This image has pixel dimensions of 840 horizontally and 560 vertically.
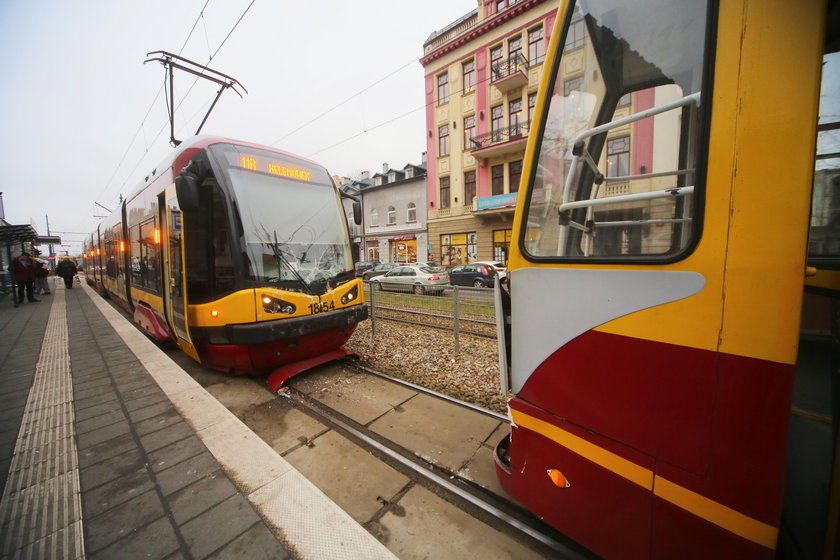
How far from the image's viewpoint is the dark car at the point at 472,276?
15.1 metres

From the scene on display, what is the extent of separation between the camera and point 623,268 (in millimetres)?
1288

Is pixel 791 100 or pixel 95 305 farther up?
pixel 791 100

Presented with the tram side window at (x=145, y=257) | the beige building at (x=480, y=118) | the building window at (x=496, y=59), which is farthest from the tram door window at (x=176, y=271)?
the building window at (x=496, y=59)

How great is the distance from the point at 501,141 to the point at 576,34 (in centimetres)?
2058

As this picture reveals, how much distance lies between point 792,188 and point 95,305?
16.2m

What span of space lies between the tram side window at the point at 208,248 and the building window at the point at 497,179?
64.8ft

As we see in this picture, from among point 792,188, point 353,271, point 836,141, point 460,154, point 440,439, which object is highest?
point 460,154

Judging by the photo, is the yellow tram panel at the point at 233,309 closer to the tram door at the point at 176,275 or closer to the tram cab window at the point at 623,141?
the tram door at the point at 176,275

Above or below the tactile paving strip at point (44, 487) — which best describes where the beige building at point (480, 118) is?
above

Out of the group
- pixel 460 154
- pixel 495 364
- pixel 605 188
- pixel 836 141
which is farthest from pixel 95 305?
pixel 460 154

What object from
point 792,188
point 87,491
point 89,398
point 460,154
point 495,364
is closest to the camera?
point 792,188

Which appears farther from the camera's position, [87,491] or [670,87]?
[87,491]

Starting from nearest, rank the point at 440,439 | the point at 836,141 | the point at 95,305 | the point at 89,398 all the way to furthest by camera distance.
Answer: the point at 836,141
the point at 440,439
the point at 89,398
the point at 95,305

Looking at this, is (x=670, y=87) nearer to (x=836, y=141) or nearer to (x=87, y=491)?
(x=836, y=141)
